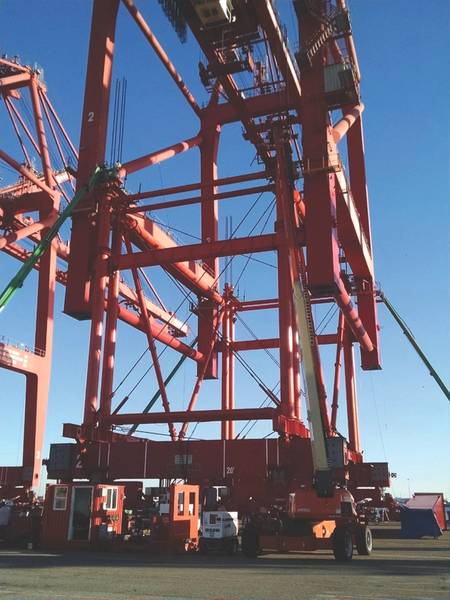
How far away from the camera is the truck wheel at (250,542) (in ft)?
44.4

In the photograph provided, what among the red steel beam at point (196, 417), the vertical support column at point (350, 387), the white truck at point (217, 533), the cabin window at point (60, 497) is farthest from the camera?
the vertical support column at point (350, 387)

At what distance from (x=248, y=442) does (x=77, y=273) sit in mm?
8281

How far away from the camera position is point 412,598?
7648 mm

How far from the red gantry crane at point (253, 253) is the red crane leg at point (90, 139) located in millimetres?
52

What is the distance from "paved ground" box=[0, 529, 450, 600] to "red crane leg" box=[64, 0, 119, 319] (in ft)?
30.9

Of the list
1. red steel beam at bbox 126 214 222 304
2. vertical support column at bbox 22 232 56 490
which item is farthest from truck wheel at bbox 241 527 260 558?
vertical support column at bbox 22 232 56 490

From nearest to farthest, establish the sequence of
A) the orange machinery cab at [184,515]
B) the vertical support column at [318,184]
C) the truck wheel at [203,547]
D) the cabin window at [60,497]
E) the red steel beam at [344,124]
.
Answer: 1. the truck wheel at [203,547]
2. the orange machinery cab at [184,515]
3. the cabin window at [60,497]
4. the vertical support column at [318,184]
5. the red steel beam at [344,124]

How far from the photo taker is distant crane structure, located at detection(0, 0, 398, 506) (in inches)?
722

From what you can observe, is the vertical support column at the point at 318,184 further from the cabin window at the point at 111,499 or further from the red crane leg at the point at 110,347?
the red crane leg at the point at 110,347

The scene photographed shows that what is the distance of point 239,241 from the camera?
22.1 metres

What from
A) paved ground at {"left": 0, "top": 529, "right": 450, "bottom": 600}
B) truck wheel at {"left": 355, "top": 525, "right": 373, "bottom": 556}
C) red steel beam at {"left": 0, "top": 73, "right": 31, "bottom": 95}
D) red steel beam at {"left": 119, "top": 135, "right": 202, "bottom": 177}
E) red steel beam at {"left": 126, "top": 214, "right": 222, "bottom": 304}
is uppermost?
red steel beam at {"left": 0, "top": 73, "right": 31, "bottom": 95}

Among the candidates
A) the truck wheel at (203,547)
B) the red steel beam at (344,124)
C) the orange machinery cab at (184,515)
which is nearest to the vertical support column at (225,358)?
the red steel beam at (344,124)

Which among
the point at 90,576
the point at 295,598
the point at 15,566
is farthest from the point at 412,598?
the point at 15,566

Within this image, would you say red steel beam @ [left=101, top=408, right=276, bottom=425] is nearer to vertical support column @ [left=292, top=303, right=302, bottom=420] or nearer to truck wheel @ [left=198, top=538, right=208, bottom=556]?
vertical support column @ [left=292, top=303, right=302, bottom=420]
